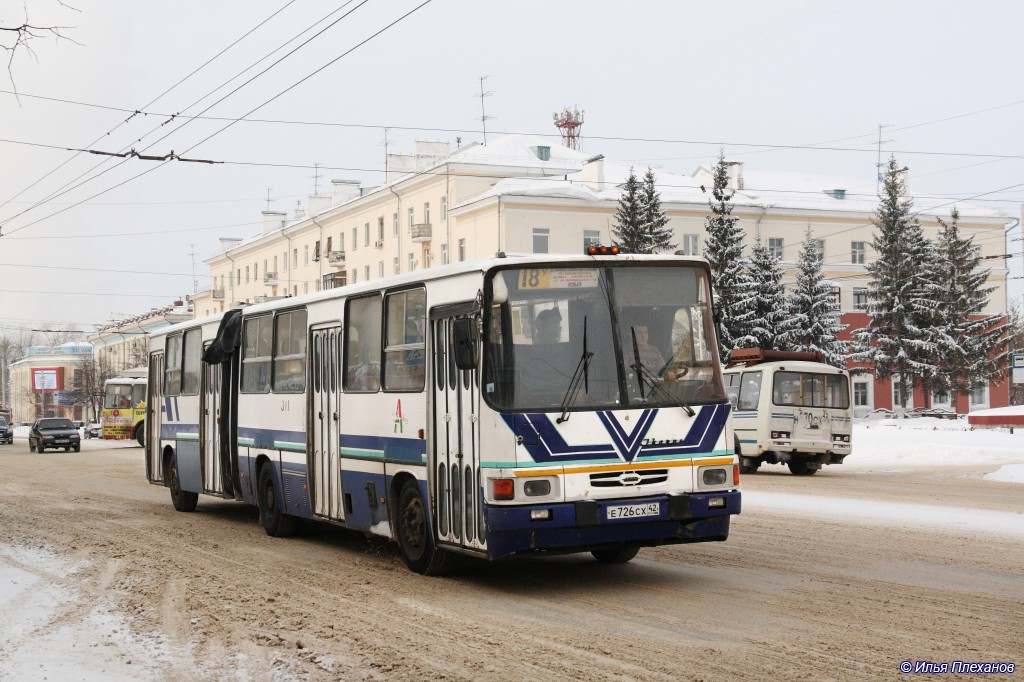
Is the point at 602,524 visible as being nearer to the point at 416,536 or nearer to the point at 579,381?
the point at 579,381

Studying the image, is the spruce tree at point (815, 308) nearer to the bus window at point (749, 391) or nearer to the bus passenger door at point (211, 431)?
the bus window at point (749, 391)

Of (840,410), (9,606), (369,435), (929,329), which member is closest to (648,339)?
(369,435)

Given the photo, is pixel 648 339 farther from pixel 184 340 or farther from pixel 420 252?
pixel 420 252

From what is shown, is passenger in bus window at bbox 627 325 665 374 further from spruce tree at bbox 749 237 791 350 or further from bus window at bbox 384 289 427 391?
spruce tree at bbox 749 237 791 350

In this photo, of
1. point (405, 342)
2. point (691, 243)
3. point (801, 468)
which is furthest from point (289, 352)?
point (691, 243)

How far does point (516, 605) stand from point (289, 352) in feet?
21.5

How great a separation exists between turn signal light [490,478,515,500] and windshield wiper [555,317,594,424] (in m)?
0.68

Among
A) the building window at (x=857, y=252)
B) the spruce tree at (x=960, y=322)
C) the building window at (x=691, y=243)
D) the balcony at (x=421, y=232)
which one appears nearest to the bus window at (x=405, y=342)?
the balcony at (x=421, y=232)

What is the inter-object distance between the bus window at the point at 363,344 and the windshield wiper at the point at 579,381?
114 inches

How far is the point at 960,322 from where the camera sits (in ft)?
247

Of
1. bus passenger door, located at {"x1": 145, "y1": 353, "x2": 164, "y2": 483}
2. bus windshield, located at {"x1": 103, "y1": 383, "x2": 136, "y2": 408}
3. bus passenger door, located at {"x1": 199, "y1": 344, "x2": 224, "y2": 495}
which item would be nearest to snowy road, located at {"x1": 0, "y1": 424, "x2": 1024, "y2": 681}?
bus passenger door, located at {"x1": 199, "y1": 344, "x2": 224, "y2": 495}

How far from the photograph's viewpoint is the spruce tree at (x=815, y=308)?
2702 inches

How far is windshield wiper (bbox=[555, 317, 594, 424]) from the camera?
10.9 meters

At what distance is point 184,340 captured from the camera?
67.8 feet
